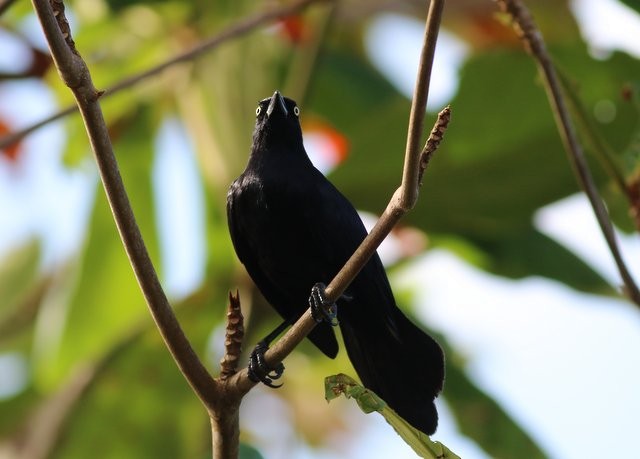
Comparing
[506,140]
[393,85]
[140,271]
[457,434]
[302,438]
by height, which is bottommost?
[140,271]

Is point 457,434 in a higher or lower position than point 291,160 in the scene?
lower

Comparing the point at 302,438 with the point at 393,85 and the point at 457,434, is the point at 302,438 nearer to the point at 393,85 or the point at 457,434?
the point at 457,434

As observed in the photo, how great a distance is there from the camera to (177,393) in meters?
5.98

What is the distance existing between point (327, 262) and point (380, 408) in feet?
3.24

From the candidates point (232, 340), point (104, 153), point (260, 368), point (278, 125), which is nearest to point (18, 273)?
point (278, 125)

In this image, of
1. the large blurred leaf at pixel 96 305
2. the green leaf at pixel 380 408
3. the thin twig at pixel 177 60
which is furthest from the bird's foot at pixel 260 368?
the large blurred leaf at pixel 96 305

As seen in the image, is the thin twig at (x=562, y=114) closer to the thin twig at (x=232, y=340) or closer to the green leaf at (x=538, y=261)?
the thin twig at (x=232, y=340)

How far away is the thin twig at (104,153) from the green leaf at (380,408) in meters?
0.46

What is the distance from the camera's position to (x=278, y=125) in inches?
158

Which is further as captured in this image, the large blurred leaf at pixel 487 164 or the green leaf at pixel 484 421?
the green leaf at pixel 484 421

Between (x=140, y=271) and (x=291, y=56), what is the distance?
155 inches

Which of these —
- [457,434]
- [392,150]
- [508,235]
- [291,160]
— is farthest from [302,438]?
[291,160]

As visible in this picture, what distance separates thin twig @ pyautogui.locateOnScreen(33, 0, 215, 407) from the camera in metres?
2.35

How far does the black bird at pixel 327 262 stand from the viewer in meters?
3.60
